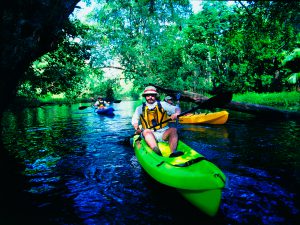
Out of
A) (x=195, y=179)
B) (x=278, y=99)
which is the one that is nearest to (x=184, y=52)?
(x=278, y=99)

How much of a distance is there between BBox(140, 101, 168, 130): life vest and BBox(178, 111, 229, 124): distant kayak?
274 inches

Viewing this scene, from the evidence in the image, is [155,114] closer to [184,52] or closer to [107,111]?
[107,111]

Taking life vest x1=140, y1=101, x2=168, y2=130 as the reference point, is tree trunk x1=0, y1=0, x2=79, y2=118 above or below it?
above

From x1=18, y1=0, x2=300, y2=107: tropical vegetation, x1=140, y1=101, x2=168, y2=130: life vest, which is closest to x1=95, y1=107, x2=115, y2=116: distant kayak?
x1=18, y1=0, x2=300, y2=107: tropical vegetation

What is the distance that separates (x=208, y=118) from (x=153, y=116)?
23.5ft

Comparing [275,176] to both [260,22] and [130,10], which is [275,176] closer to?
[260,22]

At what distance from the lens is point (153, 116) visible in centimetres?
587

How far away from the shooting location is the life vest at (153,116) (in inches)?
230

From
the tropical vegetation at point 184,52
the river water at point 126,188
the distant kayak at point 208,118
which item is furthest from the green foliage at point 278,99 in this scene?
the river water at point 126,188

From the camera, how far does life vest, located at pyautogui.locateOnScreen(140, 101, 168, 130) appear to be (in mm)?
5844

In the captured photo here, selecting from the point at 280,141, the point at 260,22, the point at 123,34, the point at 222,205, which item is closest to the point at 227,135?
the point at 280,141

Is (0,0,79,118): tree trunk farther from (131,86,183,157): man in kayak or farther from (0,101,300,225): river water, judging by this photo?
(131,86,183,157): man in kayak

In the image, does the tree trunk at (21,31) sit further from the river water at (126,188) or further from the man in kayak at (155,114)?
the man in kayak at (155,114)

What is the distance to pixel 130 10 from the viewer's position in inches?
1019
